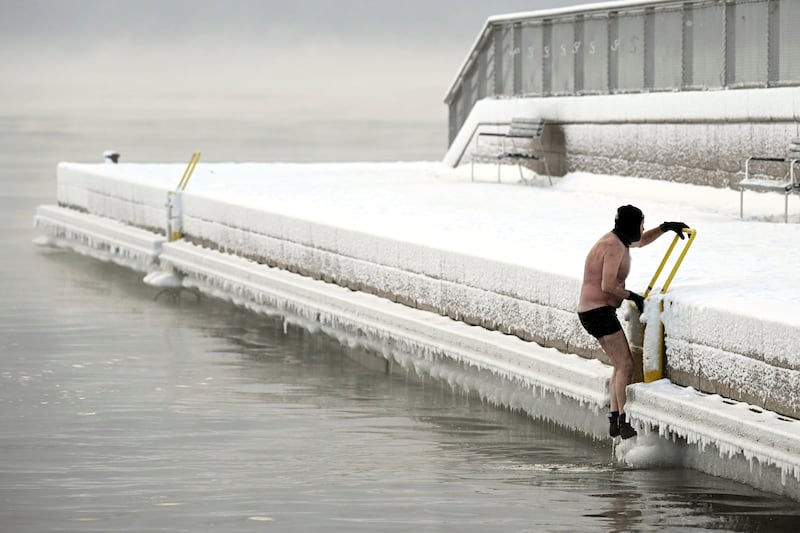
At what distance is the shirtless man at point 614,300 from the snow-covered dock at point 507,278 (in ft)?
0.60

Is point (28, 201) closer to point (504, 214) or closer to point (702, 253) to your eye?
point (504, 214)

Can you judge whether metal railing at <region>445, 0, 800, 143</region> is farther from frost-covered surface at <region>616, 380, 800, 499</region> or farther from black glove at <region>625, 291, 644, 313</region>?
frost-covered surface at <region>616, 380, 800, 499</region>

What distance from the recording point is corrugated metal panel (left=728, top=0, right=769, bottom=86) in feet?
73.0

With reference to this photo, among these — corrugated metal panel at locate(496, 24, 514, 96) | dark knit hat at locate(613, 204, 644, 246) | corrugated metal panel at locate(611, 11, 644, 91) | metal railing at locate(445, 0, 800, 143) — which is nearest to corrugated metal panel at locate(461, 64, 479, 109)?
metal railing at locate(445, 0, 800, 143)

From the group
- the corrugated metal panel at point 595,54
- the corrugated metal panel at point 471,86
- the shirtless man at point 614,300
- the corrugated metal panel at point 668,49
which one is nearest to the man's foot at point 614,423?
the shirtless man at point 614,300

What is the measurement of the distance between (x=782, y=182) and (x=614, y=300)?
871 cm

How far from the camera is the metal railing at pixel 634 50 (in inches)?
875

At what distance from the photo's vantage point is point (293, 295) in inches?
747

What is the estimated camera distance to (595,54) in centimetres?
2686

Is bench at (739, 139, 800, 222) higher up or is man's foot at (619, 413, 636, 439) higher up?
bench at (739, 139, 800, 222)

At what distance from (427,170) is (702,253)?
1735 cm

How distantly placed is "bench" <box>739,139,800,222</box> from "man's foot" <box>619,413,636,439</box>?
728 cm

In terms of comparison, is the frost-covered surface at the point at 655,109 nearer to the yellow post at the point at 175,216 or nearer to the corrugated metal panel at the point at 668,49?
the corrugated metal panel at the point at 668,49

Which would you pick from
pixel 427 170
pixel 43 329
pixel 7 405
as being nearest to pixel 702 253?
pixel 7 405
